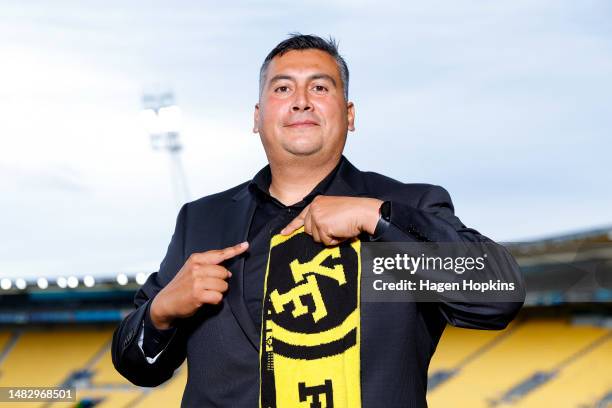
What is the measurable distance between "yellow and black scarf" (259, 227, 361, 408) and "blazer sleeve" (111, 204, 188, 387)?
0.28 meters

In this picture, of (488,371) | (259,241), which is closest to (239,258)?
(259,241)

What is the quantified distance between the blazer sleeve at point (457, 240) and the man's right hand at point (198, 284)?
1.27ft

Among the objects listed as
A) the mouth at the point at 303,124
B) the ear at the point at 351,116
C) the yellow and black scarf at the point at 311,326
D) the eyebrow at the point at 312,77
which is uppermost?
the eyebrow at the point at 312,77

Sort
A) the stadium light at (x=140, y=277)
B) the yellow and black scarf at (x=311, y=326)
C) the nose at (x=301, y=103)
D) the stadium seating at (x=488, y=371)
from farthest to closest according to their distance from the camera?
1. the stadium light at (x=140, y=277)
2. the stadium seating at (x=488, y=371)
3. the nose at (x=301, y=103)
4. the yellow and black scarf at (x=311, y=326)

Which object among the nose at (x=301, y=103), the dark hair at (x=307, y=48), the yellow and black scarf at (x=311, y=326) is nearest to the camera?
the yellow and black scarf at (x=311, y=326)

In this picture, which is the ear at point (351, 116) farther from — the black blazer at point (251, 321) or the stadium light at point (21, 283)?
the stadium light at point (21, 283)

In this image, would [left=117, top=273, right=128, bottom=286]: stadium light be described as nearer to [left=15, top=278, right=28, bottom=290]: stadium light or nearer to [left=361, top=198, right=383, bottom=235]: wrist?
[left=15, top=278, right=28, bottom=290]: stadium light

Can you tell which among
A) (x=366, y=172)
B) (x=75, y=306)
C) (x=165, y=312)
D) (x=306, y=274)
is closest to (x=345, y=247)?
(x=306, y=274)

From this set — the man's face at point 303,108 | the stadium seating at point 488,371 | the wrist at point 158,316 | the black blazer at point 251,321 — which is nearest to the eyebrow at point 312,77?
the man's face at point 303,108

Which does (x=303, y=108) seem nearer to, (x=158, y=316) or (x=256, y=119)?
(x=256, y=119)

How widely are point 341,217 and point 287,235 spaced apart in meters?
0.23

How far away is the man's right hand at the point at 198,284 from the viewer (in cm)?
217

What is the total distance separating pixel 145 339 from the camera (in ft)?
7.65

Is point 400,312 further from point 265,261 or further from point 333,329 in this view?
point 265,261
